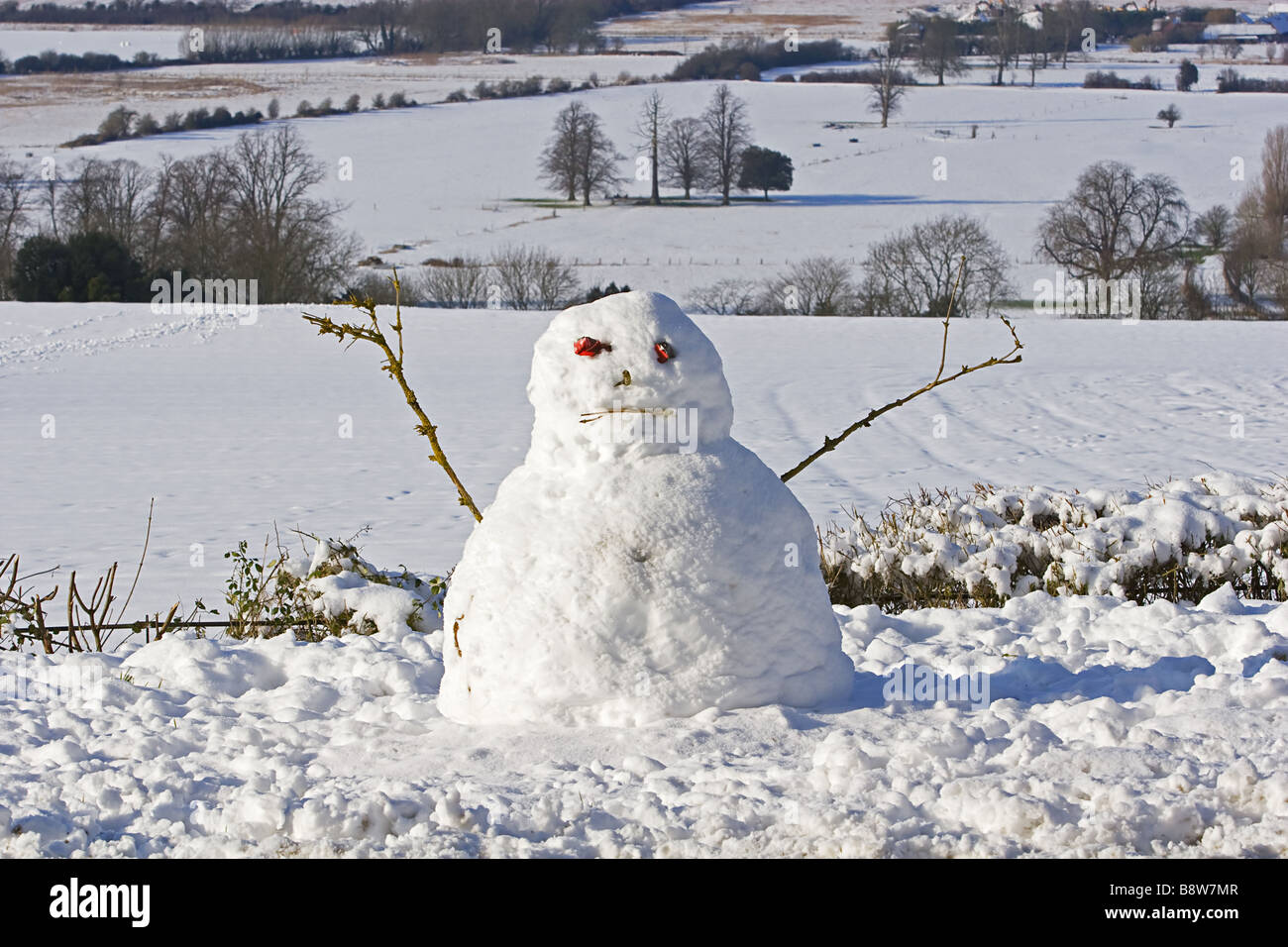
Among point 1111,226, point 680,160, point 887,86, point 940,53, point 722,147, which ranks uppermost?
point 940,53

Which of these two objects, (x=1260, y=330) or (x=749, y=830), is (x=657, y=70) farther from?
(x=749, y=830)

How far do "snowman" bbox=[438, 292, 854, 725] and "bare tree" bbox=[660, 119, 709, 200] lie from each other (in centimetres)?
7206

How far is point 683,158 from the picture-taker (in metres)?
75.2

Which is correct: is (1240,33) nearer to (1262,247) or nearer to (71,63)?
(1262,247)

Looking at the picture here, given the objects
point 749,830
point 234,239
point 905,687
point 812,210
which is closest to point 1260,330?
point 905,687

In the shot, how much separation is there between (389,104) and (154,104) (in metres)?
16.1

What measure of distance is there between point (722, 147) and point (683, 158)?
2.26 meters

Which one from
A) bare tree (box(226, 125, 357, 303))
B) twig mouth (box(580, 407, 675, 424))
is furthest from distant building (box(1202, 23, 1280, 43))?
twig mouth (box(580, 407, 675, 424))

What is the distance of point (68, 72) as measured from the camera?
4316 inches

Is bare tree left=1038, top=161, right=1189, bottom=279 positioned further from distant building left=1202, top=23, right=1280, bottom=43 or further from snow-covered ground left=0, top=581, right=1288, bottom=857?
distant building left=1202, top=23, right=1280, bottom=43
